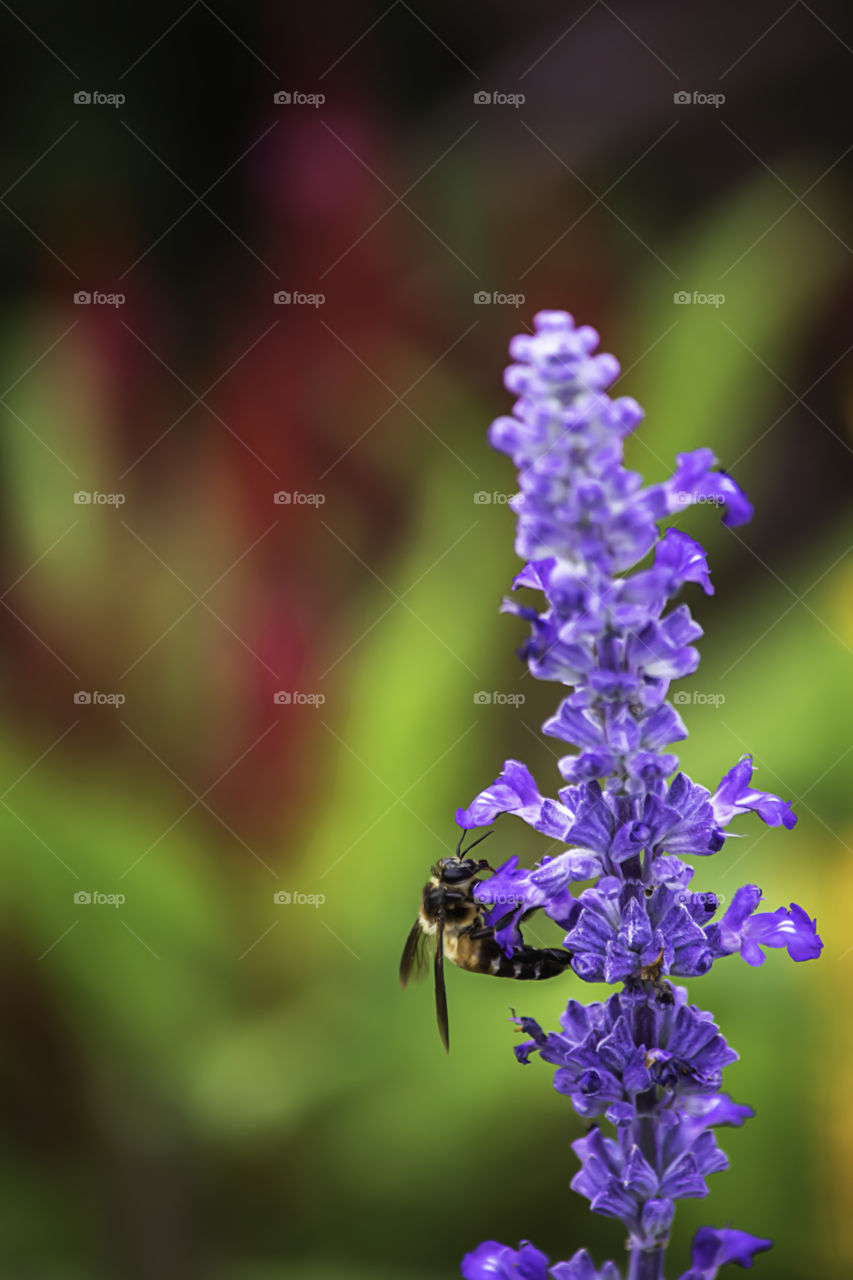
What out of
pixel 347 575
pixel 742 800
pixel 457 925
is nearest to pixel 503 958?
pixel 457 925

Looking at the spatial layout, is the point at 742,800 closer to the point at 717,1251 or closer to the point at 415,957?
the point at 717,1251

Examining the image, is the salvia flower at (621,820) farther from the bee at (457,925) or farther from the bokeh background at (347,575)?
the bokeh background at (347,575)

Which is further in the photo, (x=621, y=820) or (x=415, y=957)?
(x=415, y=957)

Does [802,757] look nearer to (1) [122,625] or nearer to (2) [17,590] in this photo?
(1) [122,625]

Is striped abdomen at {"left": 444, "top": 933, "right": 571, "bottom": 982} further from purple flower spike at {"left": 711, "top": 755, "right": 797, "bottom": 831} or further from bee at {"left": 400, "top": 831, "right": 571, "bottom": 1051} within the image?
purple flower spike at {"left": 711, "top": 755, "right": 797, "bottom": 831}

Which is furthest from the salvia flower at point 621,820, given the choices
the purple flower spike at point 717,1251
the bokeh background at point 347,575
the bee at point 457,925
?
the bokeh background at point 347,575

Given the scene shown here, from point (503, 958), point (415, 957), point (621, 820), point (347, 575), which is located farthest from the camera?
point (347, 575)

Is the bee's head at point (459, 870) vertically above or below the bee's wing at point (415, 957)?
above
